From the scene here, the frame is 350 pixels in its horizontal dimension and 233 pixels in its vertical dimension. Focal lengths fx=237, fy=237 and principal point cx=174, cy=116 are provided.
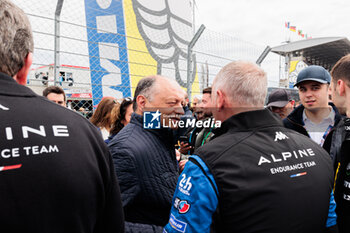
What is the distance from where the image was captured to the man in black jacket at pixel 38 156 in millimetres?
629

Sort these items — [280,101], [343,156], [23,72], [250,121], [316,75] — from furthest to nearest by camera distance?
[280,101], [316,75], [343,156], [250,121], [23,72]

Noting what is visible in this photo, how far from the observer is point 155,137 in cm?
159

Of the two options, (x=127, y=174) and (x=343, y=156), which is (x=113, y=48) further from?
(x=343, y=156)

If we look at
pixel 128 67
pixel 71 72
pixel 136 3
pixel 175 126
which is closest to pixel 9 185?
pixel 175 126

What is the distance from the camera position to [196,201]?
3.15ft

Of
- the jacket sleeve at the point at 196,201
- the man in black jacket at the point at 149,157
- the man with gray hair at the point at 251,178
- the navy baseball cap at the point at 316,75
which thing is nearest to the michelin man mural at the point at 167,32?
the navy baseball cap at the point at 316,75

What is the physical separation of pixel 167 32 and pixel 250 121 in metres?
4.13

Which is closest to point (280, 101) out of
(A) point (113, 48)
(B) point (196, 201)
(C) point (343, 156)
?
(C) point (343, 156)

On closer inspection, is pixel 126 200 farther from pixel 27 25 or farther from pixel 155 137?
pixel 27 25

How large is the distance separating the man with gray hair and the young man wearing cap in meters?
1.56

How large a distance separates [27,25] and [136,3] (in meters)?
4.25

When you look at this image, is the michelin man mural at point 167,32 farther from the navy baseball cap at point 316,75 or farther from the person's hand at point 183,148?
the navy baseball cap at point 316,75

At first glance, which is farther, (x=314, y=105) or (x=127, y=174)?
(x=314, y=105)

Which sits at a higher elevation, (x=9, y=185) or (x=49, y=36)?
(x=49, y=36)
